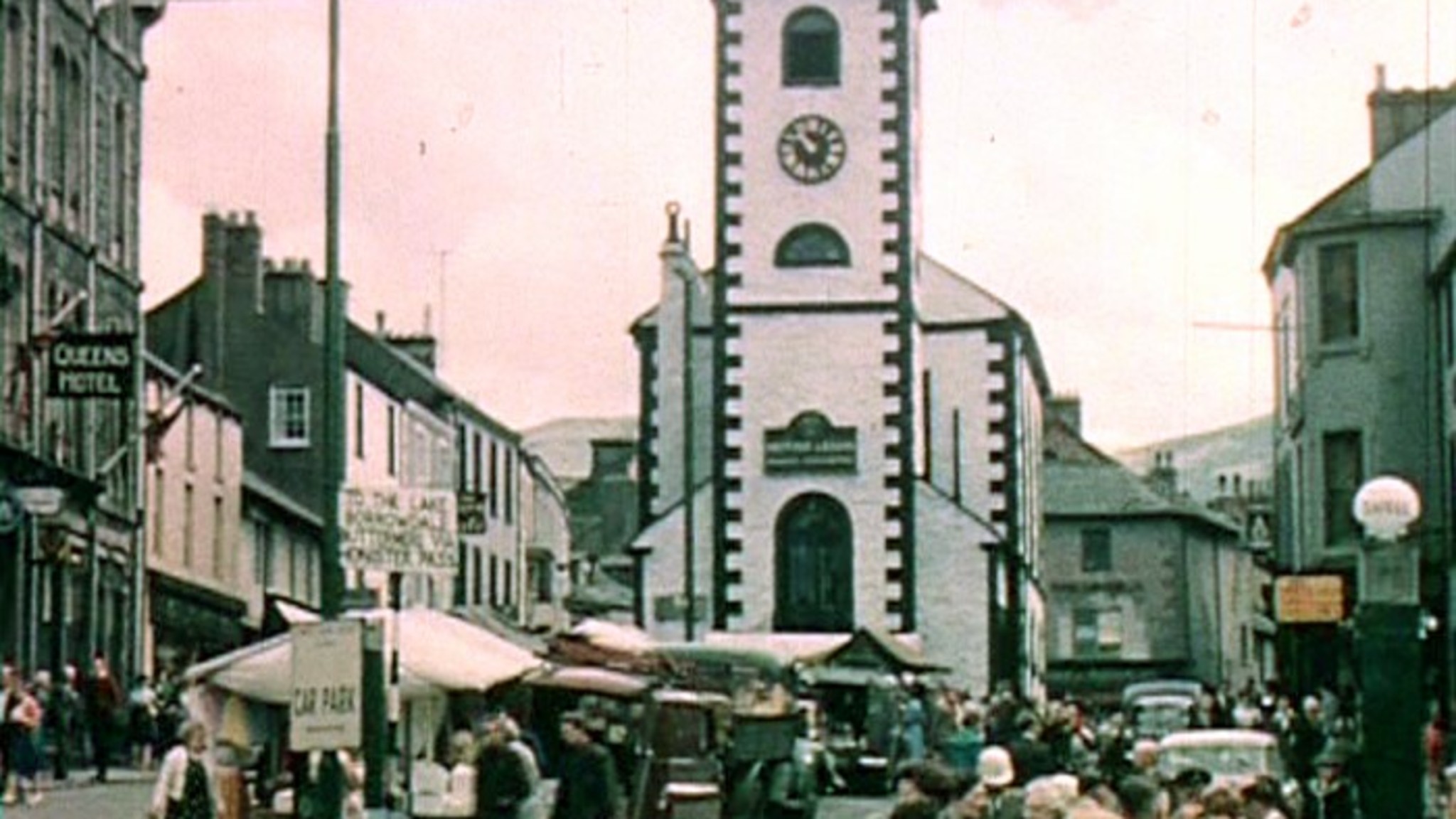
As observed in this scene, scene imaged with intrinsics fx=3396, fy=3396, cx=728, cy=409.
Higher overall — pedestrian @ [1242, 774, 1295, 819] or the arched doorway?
the arched doorway

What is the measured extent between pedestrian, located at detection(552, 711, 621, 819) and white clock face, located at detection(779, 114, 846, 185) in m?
45.5

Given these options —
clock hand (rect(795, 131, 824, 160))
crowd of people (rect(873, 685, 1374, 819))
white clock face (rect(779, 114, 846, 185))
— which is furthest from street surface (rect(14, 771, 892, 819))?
clock hand (rect(795, 131, 824, 160))

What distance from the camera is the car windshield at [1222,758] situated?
34.1 metres

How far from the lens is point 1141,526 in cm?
11750

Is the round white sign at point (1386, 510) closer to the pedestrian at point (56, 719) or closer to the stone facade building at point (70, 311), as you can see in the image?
the pedestrian at point (56, 719)

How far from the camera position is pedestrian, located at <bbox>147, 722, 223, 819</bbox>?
25.0 meters

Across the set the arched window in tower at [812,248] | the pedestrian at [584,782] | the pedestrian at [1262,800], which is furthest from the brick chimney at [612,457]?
the pedestrian at [1262,800]

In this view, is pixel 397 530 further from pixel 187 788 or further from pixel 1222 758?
pixel 1222 758

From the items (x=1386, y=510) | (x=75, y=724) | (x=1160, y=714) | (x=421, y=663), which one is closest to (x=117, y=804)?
(x=421, y=663)

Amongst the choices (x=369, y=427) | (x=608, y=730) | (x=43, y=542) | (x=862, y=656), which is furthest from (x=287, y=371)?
(x=608, y=730)

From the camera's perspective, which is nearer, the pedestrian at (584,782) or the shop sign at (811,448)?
the pedestrian at (584,782)

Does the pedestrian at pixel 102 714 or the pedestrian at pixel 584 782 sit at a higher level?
the pedestrian at pixel 102 714

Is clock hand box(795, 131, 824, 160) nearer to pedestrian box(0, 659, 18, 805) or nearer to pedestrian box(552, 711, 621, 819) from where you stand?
pedestrian box(0, 659, 18, 805)

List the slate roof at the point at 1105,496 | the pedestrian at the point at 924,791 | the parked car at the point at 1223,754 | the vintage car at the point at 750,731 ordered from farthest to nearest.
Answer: the slate roof at the point at 1105,496 < the vintage car at the point at 750,731 < the parked car at the point at 1223,754 < the pedestrian at the point at 924,791
